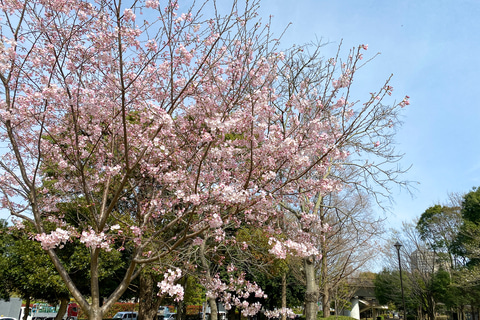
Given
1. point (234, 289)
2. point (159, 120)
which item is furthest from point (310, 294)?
point (159, 120)

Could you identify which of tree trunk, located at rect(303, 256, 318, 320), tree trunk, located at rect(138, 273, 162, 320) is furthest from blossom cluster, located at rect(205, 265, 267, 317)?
tree trunk, located at rect(138, 273, 162, 320)

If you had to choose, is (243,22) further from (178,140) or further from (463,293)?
(463,293)

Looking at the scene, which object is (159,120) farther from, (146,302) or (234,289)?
(146,302)

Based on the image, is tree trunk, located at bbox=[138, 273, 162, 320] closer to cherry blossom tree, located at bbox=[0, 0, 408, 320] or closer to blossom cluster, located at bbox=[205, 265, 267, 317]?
blossom cluster, located at bbox=[205, 265, 267, 317]

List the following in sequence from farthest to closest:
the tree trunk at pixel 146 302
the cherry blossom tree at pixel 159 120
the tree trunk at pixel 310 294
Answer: the tree trunk at pixel 146 302 < the tree trunk at pixel 310 294 < the cherry blossom tree at pixel 159 120

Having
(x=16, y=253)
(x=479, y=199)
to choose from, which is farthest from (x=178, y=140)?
(x=479, y=199)

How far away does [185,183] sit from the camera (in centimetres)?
520

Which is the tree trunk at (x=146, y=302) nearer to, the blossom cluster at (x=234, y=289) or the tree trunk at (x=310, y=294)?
the blossom cluster at (x=234, y=289)

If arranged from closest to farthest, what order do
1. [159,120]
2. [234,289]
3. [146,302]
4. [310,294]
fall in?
[159,120] → [234,289] → [310,294] → [146,302]

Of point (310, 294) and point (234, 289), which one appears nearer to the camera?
point (234, 289)

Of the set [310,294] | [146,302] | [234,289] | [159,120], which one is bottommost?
[146,302]

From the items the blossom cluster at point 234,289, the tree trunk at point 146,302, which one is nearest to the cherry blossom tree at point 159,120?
the blossom cluster at point 234,289

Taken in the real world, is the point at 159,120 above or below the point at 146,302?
above

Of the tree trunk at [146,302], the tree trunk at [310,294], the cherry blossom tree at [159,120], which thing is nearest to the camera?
the cherry blossom tree at [159,120]
